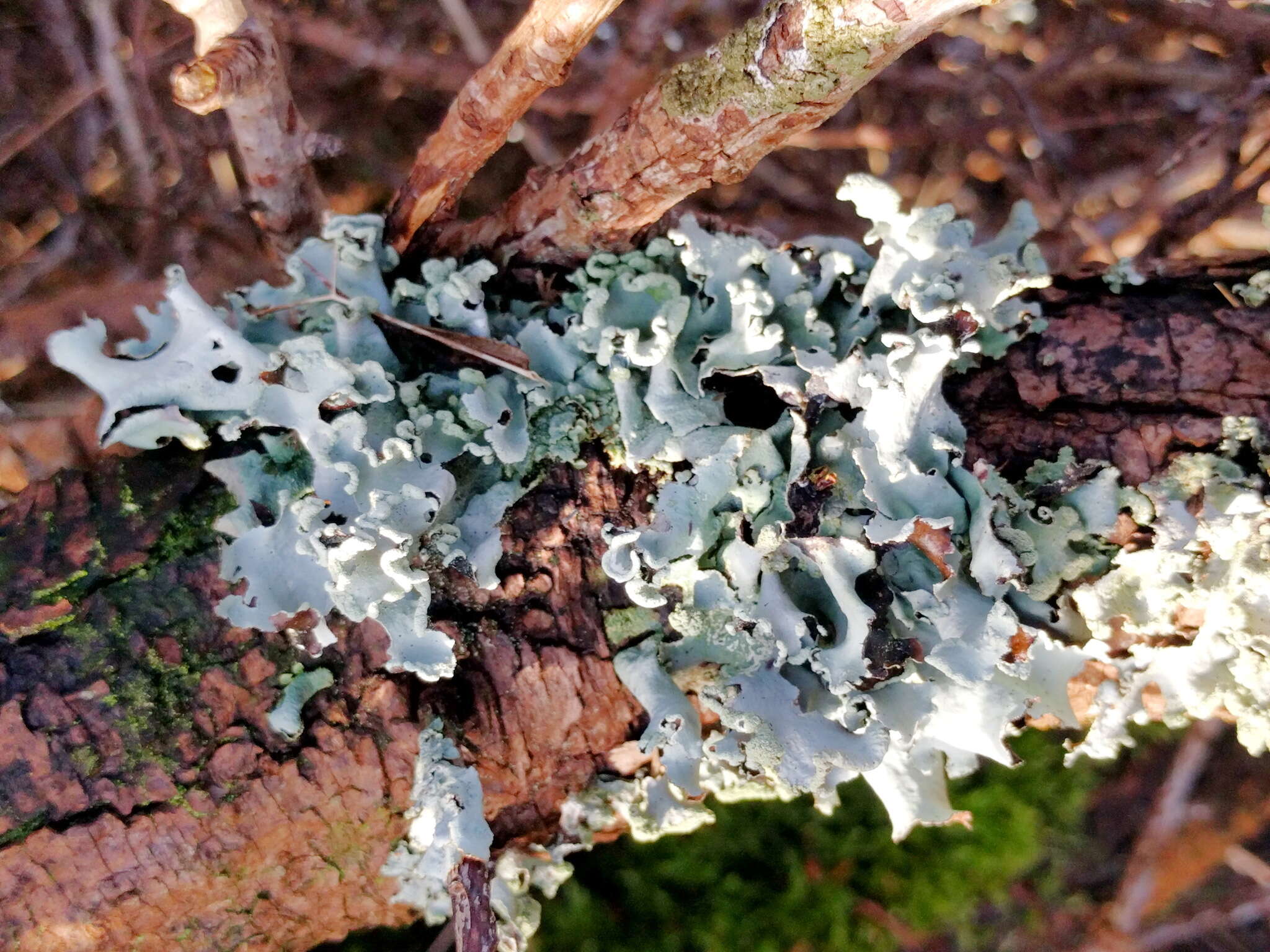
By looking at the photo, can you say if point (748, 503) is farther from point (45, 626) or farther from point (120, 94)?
point (120, 94)

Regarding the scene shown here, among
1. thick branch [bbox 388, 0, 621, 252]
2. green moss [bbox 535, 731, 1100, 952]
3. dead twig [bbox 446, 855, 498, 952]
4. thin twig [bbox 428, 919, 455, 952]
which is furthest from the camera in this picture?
green moss [bbox 535, 731, 1100, 952]

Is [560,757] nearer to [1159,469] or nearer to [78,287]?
[1159,469]

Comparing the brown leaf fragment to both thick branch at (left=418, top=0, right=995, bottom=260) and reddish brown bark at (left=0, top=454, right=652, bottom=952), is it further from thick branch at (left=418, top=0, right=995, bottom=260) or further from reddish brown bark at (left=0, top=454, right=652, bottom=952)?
thick branch at (left=418, top=0, right=995, bottom=260)

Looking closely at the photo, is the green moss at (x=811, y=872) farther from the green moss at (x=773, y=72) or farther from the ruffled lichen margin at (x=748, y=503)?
the green moss at (x=773, y=72)

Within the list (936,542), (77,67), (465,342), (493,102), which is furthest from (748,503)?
(77,67)

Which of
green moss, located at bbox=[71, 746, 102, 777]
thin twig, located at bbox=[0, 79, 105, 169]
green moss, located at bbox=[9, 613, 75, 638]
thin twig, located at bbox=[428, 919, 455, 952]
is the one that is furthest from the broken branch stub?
thin twig, located at bbox=[428, 919, 455, 952]

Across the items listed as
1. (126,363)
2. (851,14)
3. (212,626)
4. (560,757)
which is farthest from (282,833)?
(851,14)

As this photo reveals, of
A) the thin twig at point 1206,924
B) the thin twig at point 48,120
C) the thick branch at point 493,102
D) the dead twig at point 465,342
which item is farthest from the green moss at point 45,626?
the thin twig at point 1206,924
